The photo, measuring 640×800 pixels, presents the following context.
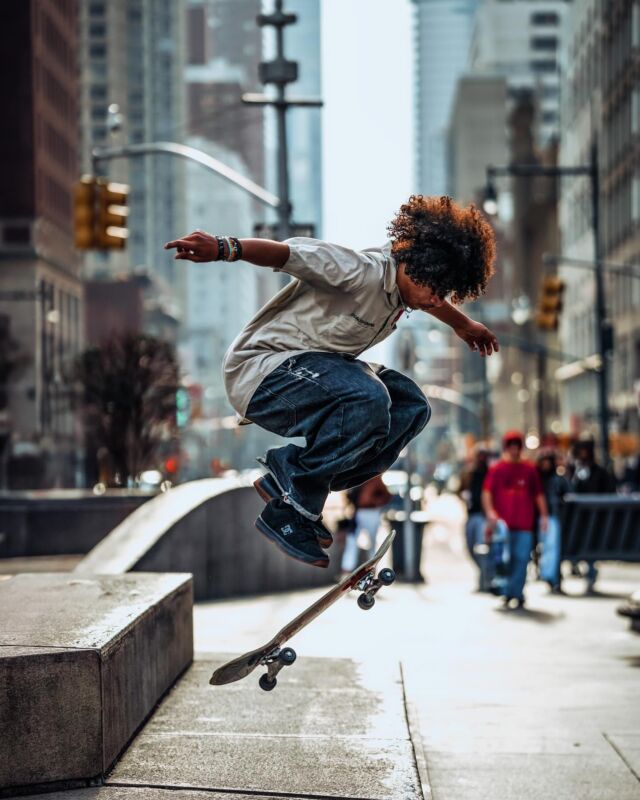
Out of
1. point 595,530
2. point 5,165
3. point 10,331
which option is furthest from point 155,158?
point 595,530

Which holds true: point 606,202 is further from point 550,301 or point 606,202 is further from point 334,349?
point 334,349

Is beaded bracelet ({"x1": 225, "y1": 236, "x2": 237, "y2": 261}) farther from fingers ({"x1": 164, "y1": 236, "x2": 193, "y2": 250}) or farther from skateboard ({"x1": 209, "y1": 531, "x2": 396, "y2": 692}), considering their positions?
skateboard ({"x1": 209, "y1": 531, "x2": 396, "y2": 692})

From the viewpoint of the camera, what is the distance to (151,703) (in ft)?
22.2

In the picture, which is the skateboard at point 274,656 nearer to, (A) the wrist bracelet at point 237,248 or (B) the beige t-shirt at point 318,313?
(B) the beige t-shirt at point 318,313

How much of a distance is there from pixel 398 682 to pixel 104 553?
6.12m

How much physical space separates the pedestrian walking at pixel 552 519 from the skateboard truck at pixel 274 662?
1232 centimetres

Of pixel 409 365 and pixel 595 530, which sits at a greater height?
pixel 409 365

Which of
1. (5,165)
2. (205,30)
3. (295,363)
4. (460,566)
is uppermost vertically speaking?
(205,30)

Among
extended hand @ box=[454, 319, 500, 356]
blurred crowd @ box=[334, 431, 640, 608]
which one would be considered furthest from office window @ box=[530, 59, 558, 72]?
extended hand @ box=[454, 319, 500, 356]

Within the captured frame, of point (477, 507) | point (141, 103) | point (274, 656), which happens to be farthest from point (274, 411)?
point (141, 103)

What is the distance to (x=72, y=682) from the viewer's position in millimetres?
5379

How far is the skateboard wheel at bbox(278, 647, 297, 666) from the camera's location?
5867 millimetres

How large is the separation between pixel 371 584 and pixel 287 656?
0.60 m

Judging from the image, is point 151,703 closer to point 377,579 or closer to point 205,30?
point 377,579
